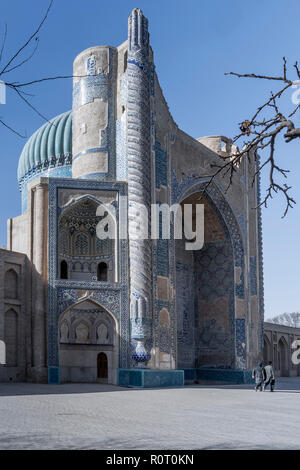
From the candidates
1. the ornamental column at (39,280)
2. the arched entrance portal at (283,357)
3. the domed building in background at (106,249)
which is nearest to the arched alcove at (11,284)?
the domed building in background at (106,249)

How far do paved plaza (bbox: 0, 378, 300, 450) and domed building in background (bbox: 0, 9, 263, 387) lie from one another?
5.40 meters

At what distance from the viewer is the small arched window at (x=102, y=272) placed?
62.4ft

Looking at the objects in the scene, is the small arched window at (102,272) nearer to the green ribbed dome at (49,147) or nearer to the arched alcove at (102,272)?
the arched alcove at (102,272)

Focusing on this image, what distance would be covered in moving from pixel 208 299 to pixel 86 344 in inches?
252

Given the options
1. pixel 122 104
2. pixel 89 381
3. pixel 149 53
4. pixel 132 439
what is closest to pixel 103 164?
pixel 122 104

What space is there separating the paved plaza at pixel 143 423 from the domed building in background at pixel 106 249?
5.40 meters

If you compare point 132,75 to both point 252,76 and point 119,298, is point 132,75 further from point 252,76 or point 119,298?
point 252,76

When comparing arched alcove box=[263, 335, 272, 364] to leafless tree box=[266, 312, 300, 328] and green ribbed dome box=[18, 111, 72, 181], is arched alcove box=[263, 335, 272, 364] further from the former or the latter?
leafless tree box=[266, 312, 300, 328]

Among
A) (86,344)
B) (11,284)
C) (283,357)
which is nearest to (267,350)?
(283,357)

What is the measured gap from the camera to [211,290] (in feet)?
76.9

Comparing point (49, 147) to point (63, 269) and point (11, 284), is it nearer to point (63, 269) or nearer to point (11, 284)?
point (63, 269)

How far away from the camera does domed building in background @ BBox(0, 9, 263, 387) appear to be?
17266 millimetres

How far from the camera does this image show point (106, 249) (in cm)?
1897

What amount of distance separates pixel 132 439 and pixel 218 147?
19.6 metres
